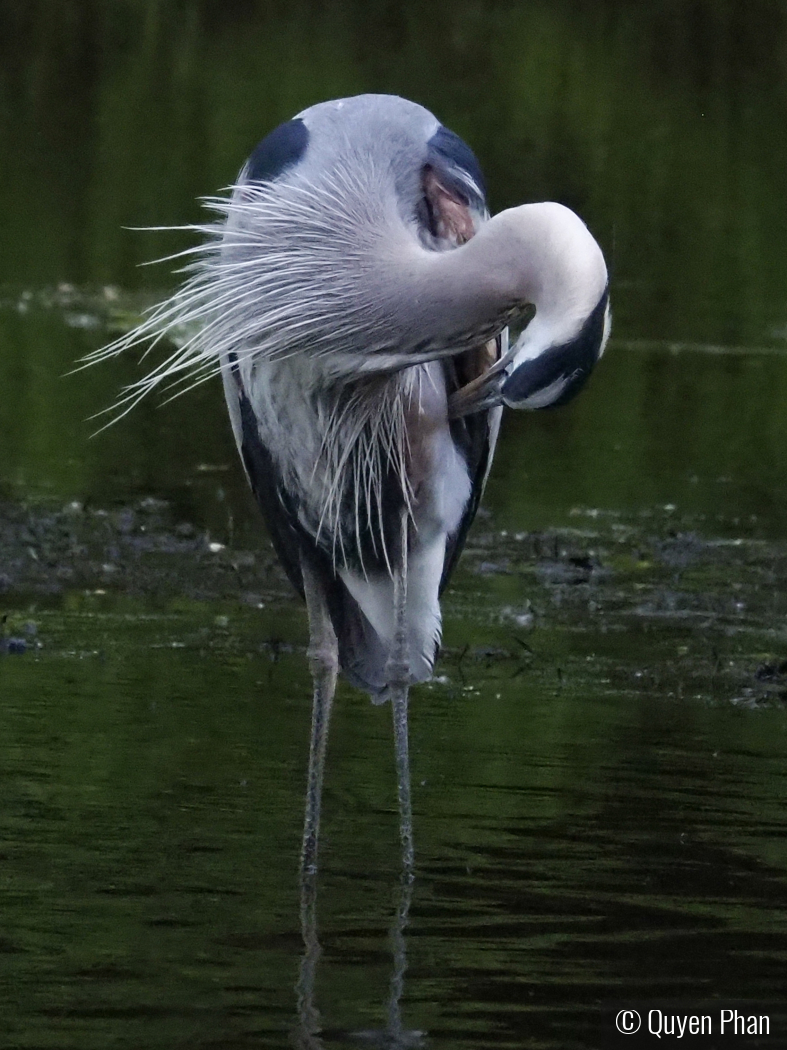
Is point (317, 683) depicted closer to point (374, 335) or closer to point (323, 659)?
point (323, 659)

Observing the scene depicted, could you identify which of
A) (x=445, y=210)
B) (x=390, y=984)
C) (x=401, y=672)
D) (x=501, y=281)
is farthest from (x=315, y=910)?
(x=445, y=210)

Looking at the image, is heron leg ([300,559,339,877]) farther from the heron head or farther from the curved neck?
the heron head

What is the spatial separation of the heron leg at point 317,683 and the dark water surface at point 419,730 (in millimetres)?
98

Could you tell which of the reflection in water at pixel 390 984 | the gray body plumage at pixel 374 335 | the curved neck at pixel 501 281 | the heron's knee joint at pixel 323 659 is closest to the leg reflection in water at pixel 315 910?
the reflection in water at pixel 390 984

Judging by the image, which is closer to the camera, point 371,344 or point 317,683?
point 371,344

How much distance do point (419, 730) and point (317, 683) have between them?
36.1 inches

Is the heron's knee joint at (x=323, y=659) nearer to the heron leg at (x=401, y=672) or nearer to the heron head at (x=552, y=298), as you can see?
the heron leg at (x=401, y=672)

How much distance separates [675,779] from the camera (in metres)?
6.79

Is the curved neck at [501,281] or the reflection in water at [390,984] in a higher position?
the curved neck at [501,281]

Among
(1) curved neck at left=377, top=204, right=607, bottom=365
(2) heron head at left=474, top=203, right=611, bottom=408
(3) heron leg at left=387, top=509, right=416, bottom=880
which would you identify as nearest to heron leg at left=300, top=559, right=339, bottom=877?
(3) heron leg at left=387, top=509, right=416, bottom=880

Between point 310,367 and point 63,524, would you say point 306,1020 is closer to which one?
point 310,367

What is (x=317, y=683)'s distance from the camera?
21.2 ft

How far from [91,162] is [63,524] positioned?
13.5 metres

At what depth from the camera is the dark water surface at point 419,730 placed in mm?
5043
